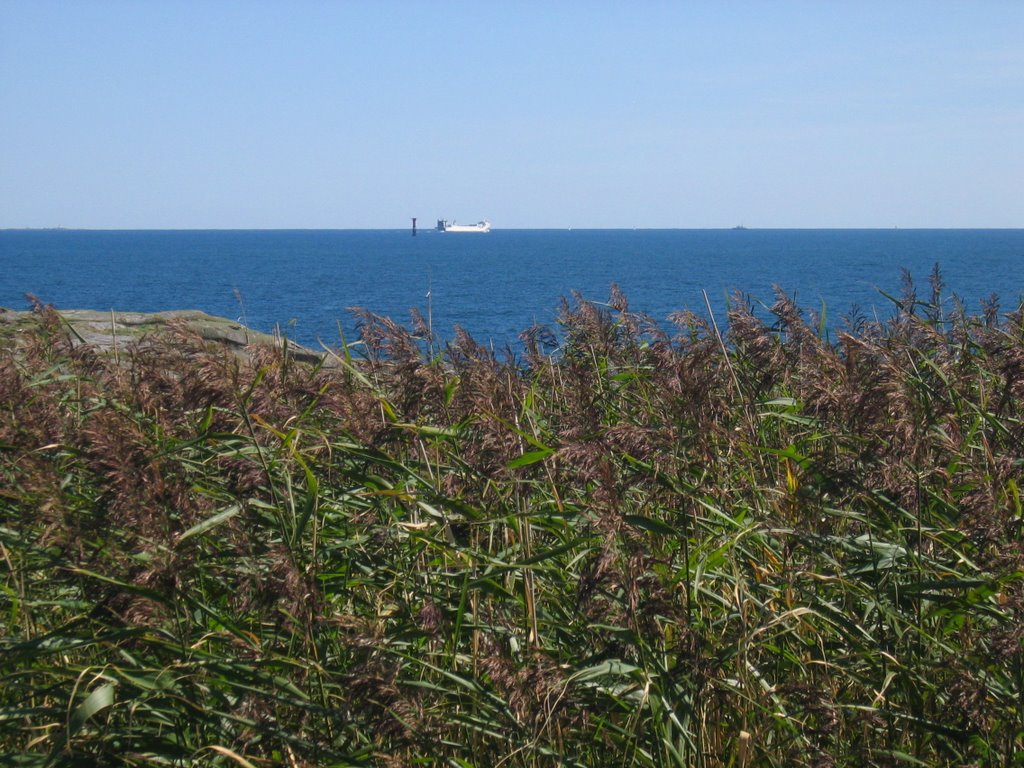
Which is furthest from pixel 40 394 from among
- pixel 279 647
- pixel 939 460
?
pixel 939 460

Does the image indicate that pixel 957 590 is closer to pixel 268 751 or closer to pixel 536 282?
pixel 268 751

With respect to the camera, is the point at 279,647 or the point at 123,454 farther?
the point at 279,647

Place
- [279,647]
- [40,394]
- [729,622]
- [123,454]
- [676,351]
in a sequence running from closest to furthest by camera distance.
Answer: [123,454], [279,647], [729,622], [676,351], [40,394]

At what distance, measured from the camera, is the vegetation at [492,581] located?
7.48 feet

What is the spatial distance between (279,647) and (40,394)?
6.02 feet

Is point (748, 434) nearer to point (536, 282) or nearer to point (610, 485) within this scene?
point (610, 485)

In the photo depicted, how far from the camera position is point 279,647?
2633 millimetres

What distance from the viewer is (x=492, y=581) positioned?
2.68 metres

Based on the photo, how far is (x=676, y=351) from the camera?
11.9 feet

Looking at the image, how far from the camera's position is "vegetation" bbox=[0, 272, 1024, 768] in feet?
7.48

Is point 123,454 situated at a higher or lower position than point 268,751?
higher

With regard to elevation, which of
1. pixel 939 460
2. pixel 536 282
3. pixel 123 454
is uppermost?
pixel 123 454

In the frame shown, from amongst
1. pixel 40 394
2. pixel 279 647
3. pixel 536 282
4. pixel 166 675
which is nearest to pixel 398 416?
pixel 279 647

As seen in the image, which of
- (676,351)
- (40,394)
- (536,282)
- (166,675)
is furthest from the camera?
(536,282)
